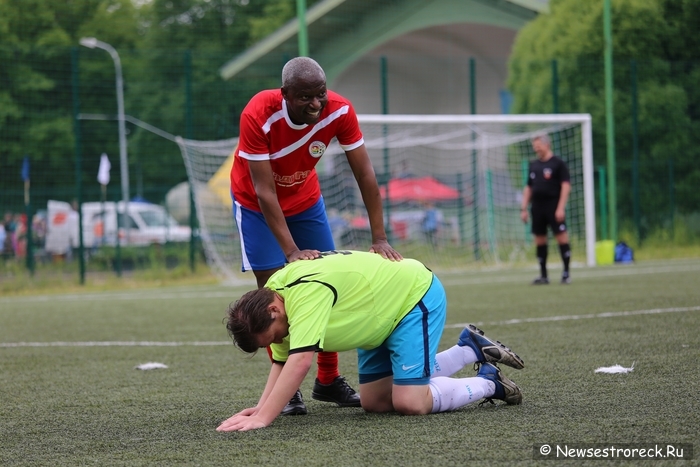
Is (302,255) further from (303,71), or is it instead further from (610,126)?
(610,126)

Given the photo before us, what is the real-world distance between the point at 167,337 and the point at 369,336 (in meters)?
4.22

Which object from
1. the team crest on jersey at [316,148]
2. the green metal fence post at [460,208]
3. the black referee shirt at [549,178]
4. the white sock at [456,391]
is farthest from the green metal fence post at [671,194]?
the white sock at [456,391]

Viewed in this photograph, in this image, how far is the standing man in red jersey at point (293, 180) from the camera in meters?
4.55

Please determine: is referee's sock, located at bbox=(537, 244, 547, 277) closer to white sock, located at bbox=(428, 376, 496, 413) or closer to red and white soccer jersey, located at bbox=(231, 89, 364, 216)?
red and white soccer jersey, located at bbox=(231, 89, 364, 216)

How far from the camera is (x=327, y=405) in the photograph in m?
4.93

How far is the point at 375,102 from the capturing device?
808 inches

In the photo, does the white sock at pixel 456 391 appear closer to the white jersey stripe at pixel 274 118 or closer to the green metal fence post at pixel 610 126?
the white jersey stripe at pixel 274 118

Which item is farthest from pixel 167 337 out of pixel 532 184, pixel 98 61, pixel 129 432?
pixel 98 61

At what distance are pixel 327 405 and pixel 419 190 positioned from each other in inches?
538

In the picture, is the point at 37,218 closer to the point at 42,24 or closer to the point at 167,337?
the point at 42,24

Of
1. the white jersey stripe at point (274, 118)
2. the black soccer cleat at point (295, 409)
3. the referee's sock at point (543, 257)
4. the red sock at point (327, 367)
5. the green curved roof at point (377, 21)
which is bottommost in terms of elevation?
the black soccer cleat at point (295, 409)

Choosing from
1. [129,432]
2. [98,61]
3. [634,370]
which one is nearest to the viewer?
[129,432]

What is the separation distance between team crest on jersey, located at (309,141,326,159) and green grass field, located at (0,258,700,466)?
4.16ft

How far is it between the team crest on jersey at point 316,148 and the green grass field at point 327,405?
127 cm
